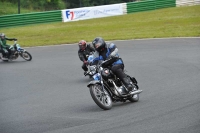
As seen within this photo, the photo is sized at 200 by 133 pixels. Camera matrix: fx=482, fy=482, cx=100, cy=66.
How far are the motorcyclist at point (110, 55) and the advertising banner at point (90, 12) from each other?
28.4 m

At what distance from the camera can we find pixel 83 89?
14.0 meters

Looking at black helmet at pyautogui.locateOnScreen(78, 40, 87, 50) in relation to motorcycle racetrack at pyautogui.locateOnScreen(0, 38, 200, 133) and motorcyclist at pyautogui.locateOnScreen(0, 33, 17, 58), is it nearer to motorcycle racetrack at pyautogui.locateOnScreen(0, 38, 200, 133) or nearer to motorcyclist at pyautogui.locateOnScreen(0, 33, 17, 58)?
motorcycle racetrack at pyautogui.locateOnScreen(0, 38, 200, 133)

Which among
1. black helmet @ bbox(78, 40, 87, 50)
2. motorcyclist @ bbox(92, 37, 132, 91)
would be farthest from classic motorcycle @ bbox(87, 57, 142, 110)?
black helmet @ bbox(78, 40, 87, 50)

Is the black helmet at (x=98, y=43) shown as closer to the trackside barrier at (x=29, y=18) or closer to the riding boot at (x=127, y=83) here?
the riding boot at (x=127, y=83)

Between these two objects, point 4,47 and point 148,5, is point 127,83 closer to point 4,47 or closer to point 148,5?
point 4,47

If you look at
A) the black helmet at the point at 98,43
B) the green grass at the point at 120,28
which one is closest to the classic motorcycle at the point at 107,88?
the black helmet at the point at 98,43

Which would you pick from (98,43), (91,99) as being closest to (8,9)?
(91,99)

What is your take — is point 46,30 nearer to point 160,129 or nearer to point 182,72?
point 182,72

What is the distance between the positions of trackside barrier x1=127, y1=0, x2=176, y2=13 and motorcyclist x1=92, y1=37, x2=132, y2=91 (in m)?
30.8

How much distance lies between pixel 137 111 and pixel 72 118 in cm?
134

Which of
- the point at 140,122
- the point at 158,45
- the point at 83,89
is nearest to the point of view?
the point at 140,122

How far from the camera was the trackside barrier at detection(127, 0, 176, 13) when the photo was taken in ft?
136

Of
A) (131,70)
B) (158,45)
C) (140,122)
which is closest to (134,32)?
(158,45)

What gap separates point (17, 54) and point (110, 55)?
12958 millimetres
